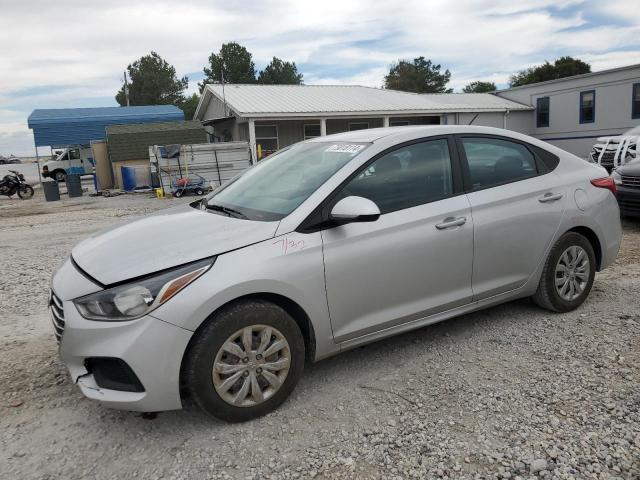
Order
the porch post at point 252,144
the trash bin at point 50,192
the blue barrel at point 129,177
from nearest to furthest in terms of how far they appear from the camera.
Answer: the trash bin at point 50,192
the porch post at point 252,144
the blue barrel at point 129,177

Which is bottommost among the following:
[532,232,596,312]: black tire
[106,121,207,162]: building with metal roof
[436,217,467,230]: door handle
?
[532,232,596,312]: black tire

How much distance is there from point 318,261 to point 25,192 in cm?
2189

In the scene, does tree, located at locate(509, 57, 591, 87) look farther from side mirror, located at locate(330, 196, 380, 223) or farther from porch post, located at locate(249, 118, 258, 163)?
side mirror, located at locate(330, 196, 380, 223)

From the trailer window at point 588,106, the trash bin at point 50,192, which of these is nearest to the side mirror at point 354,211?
the trash bin at point 50,192

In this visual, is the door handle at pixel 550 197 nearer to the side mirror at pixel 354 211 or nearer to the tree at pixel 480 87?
the side mirror at pixel 354 211

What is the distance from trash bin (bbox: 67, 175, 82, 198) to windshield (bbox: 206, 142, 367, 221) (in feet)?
62.6

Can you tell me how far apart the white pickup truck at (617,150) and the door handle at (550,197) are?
7030mm

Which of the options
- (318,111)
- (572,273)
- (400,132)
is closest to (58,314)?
(400,132)

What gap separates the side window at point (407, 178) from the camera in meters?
3.36

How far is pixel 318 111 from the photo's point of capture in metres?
22.2

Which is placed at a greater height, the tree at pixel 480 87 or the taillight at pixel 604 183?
the tree at pixel 480 87

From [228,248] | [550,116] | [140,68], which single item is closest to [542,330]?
[228,248]

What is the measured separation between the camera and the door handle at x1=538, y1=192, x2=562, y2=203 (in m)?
4.01

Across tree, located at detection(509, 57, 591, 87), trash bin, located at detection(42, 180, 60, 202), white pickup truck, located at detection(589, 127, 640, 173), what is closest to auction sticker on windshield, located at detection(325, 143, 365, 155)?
white pickup truck, located at detection(589, 127, 640, 173)
